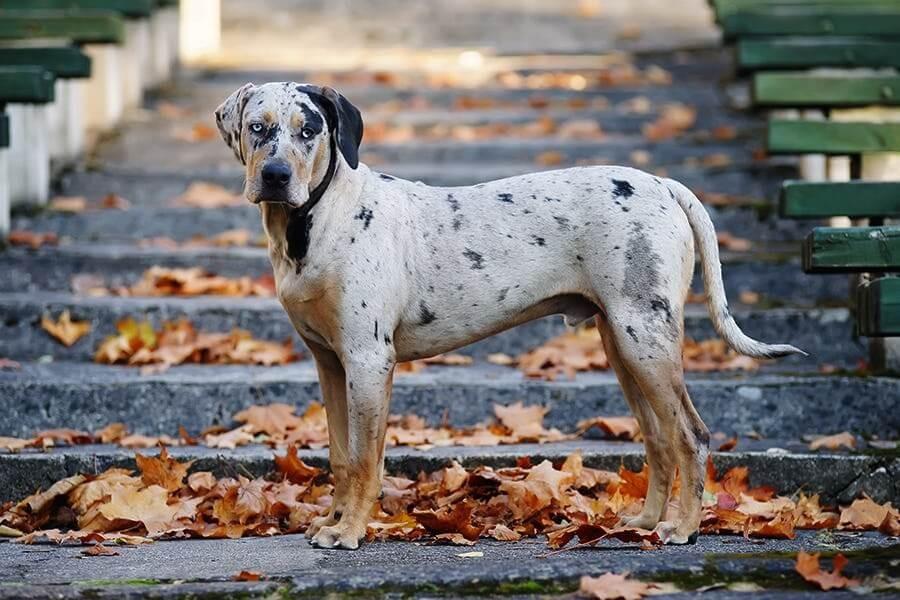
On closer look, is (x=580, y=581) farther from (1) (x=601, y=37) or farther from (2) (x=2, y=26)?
(1) (x=601, y=37)

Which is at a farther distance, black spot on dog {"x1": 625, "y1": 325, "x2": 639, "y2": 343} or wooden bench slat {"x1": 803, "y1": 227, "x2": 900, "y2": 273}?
wooden bench slat {"x1": 803, "y1": 227, "x2": 900, "y2": 273}

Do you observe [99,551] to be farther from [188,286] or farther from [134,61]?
[134,61]

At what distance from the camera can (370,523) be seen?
4.94m

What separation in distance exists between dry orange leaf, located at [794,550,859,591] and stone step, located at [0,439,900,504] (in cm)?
149

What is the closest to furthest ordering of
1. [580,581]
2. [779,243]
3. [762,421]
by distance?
[580,581] < [762,421] < [779,243]

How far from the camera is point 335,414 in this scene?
5.04 meters

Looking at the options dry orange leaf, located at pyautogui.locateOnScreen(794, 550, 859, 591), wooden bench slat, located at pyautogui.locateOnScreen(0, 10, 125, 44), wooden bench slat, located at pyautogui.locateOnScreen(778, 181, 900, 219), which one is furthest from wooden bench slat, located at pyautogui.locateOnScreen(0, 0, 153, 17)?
dry orange leaf, located at pyautogui.locateOnScreen(794, 550, 859, 591)

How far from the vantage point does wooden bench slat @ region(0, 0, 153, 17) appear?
395 inches

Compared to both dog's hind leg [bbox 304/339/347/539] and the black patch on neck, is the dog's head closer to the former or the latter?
the black patch on neck

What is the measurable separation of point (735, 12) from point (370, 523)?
19.7ft

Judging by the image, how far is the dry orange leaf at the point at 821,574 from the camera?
159 inches

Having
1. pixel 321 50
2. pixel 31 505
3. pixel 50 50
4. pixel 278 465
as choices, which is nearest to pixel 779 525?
pixel 278 465

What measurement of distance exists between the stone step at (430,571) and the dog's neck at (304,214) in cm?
101

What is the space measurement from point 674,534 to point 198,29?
369 inches
